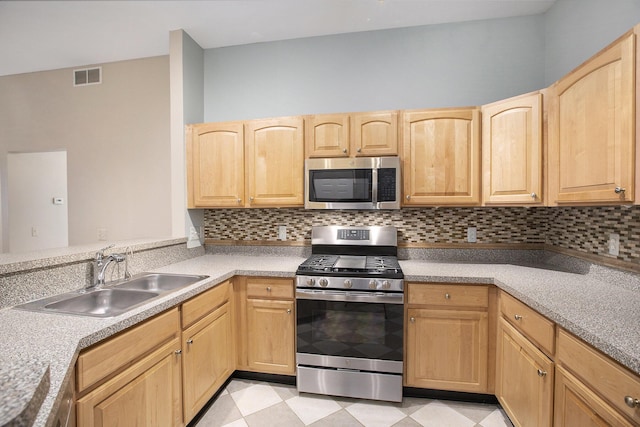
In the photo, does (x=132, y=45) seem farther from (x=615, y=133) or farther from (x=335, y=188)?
(x=615, y=133)

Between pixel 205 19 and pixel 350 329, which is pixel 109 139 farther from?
pixel 350 329

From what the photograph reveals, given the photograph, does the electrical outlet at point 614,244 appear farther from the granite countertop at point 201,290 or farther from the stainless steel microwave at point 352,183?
the stainless steel microwave at point 352,183

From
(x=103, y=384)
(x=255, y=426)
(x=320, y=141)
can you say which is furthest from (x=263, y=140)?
(x=255, y=426)

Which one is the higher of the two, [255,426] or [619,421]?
[619,421]

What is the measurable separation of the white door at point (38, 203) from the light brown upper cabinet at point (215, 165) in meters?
2.10

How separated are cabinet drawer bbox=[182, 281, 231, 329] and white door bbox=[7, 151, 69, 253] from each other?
2.79 m

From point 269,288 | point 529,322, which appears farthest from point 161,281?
point 529,322

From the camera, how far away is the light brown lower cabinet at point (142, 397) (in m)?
1.14

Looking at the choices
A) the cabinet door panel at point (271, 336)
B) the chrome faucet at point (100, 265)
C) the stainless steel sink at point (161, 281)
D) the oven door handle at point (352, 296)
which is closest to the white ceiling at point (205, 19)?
the chrome faucet at point (100, 265)

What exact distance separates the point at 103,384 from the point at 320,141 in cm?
190

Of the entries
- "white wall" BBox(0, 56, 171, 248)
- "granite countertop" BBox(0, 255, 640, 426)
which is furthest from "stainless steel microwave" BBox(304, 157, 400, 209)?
"white wall" BBox(0, 56, 171, 248)

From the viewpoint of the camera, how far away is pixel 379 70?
2602mm

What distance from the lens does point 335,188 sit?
7.60ft

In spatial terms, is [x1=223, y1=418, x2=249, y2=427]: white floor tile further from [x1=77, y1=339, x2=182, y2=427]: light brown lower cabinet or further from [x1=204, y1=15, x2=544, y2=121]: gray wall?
[x1=204, y1=15, x2=544, y2=121]: gray wall
